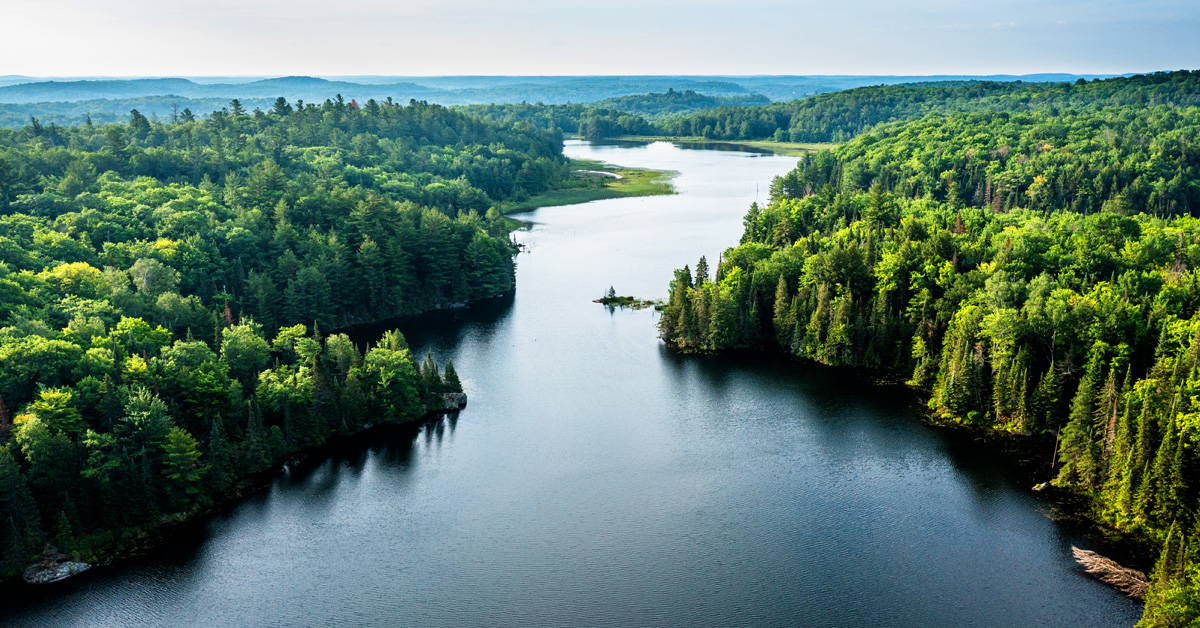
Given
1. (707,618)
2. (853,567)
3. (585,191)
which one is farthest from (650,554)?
(585,191)

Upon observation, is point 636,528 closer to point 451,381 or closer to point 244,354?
point 451,381

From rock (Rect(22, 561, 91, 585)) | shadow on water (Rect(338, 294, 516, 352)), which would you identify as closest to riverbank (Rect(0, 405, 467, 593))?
rock (Rect(22, 561, 91, 585))

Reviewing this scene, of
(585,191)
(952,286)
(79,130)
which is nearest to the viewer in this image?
(952,286)

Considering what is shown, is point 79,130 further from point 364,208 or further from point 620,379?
point 620,379

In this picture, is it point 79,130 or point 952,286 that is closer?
point 952,286

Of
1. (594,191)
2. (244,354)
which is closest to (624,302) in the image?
(244,354)

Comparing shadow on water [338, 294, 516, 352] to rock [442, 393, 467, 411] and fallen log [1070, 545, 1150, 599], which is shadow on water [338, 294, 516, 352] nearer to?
rock [442, 393, 467, 411]
